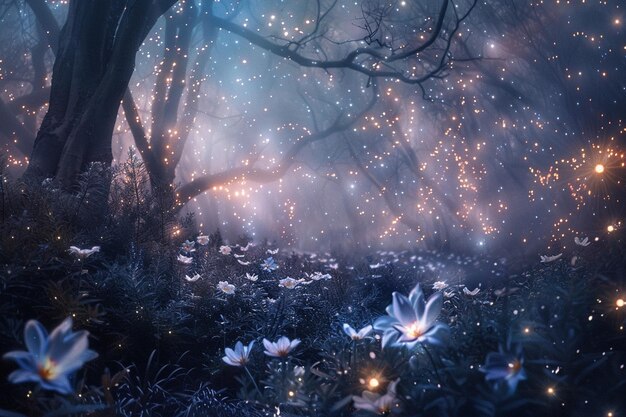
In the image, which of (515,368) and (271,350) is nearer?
(515,368)

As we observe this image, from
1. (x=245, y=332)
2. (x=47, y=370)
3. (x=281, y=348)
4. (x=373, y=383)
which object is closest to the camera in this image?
(x=47, y=370)

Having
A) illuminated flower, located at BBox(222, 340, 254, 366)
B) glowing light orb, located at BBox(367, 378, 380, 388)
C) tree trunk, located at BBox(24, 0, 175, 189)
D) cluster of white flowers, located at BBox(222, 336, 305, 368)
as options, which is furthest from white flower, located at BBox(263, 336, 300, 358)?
tree trunk, located at BBox(24, 0, 175, 189)

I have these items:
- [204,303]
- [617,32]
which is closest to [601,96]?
[617,32]

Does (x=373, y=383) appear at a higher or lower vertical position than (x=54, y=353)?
higher

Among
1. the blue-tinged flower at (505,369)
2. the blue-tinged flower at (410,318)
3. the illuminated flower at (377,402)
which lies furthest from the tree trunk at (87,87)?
the blue-tinged flower at (505,369)

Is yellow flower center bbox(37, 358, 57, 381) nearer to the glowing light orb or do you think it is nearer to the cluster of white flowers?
the cluster of white flowers

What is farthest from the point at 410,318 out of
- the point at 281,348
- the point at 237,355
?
the point at 237,355

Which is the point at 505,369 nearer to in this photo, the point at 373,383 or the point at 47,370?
the point at 373,383

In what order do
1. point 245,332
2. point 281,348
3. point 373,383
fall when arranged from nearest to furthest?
point 373,383
point 281,348
point 245,332

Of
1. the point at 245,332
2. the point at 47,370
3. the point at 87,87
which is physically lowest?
the point at 47,370
